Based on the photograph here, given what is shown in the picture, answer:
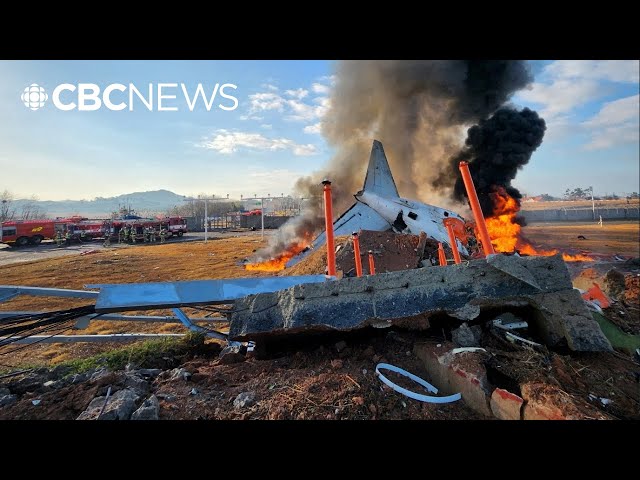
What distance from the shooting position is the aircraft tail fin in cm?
1562

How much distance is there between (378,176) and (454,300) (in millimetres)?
13388

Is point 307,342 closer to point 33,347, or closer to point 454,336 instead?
A: point 454,336

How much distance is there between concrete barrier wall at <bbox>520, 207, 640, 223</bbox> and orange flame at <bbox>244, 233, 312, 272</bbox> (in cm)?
2683

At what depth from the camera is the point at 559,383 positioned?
2664mm

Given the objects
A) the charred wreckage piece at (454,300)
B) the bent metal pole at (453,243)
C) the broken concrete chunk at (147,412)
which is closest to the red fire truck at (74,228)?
the broken concrete chunk at (147,412)

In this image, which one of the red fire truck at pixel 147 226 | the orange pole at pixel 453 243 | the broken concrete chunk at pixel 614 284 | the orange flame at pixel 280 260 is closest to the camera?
the orange pole at pixel 453 243

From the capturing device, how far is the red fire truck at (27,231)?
22750 mm

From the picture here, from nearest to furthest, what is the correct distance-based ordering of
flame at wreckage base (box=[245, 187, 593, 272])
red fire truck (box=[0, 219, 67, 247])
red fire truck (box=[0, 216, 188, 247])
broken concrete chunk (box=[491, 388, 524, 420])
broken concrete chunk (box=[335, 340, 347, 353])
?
broken concrete chunk (box=[491, 388, 524, 420]), broken concrete chunk (box=[335, 340, 347, 353]), flame at wreckage base (box=[245, 187, 593, 272]), red fire truck (box=[0, 219, 67, 247]), red fire truck (box=[0, 216, 188, 247])

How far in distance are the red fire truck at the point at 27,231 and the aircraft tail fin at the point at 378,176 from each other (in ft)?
80.5

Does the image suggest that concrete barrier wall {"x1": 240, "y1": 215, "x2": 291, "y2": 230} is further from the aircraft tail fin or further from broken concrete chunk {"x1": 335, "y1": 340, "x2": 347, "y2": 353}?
broken concrete chunk {"x1": 335, "y1": 340, "x2": 347, "y2": 353}

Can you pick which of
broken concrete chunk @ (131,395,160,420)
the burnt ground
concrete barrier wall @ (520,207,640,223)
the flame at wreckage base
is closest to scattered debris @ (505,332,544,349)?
the burnt ground

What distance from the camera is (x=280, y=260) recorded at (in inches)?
646

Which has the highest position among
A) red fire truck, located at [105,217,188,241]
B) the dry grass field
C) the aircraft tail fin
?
the aircraft tail fin

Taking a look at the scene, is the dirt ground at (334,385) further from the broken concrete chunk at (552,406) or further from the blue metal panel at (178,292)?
the blue metal panel at (178,292)
